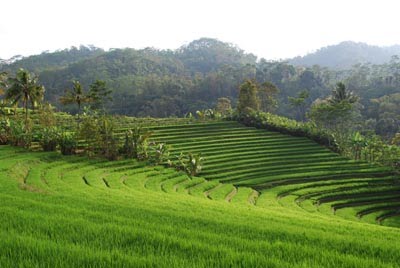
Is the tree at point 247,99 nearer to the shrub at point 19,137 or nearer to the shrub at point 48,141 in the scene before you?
the shrub at point 48,141

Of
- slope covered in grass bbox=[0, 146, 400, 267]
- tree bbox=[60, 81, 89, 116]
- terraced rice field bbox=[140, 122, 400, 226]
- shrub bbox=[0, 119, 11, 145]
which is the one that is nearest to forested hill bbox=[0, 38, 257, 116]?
terraced rice field bbox=[140, 122, 400, 226]

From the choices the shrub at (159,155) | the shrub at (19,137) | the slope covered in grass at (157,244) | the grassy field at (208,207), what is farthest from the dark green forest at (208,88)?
the slope covered in grass at (157,244)

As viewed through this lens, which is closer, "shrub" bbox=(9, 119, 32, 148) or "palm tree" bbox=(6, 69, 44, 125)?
"shrub" bbox=(9, 119, 32, 148)

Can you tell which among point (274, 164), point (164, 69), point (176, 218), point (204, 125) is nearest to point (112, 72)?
point (164, 69)

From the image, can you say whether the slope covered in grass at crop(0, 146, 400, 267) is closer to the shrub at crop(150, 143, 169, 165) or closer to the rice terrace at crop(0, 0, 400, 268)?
the rice terrace at crop(0, 0, 400, 268)

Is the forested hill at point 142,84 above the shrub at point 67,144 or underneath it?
above

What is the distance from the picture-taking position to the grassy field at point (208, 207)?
600cm

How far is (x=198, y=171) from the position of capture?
33406 mm

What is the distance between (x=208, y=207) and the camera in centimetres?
1531

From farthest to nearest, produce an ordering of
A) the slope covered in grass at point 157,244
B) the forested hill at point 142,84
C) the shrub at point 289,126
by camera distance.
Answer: the forested hill at point 142,84 → the shrub at point 289,126 → the slope covered in grass at point 157,244

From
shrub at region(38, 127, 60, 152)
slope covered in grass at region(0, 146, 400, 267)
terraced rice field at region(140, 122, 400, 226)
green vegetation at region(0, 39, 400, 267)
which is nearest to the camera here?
slope covered in grass at region(0, 146, 400, 267)

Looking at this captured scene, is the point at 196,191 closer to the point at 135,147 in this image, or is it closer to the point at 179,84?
the point at 135,147

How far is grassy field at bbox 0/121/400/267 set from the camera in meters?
6.00

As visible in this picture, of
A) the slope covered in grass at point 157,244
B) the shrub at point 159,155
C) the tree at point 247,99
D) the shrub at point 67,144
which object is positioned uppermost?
the tree at point 247,99
